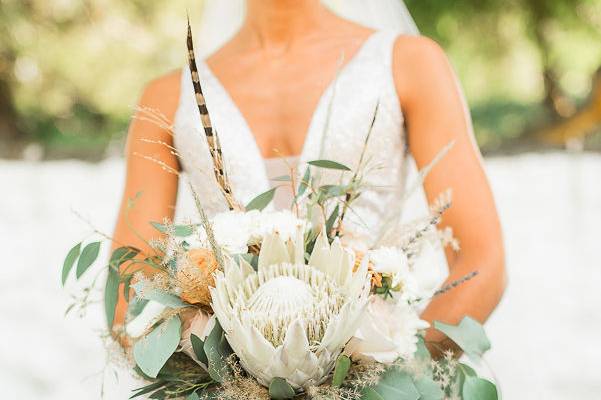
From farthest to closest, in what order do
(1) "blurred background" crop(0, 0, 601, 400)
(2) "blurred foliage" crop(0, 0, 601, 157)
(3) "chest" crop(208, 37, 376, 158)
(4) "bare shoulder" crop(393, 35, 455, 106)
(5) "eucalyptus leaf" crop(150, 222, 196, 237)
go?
(2) "blurred foliage" crop(0, 0, 601, 157), (1) "blurred background" crop(0, 0, 601, 400), (3) "chest" crop(208, 37, 376, 158), (4) "bare shoulder" crop(393, 35, 455, 106), (5) "eucalyptus leaf" crop(150, 222, 196, 237)

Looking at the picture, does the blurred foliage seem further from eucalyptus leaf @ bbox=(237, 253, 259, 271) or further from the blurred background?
eucalyptus leaf @ bbox=(237, 253, 259, 271)

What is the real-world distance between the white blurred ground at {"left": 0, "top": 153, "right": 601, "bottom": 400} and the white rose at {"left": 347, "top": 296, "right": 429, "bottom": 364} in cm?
39

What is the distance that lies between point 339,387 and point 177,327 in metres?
0.19

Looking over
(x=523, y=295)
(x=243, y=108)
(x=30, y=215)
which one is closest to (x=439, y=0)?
(x=30, y=215)

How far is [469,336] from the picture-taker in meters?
1.01

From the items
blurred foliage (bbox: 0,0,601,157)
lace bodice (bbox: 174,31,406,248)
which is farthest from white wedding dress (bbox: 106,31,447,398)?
blurred foliage (bbox: 0,0,601,157)

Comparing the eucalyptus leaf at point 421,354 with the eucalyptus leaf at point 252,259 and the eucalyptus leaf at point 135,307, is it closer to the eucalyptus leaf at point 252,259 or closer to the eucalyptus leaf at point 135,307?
the eucalyptus leaf at point 252,259

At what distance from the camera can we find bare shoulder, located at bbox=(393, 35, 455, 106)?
1.31 metres

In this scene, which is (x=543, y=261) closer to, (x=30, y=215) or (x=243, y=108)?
(x=243, y=108)

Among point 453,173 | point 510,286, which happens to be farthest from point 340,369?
point 510,286

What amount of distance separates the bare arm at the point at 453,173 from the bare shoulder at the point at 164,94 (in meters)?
0.42

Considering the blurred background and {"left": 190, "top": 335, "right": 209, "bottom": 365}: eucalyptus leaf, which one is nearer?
{"left": 190, "top": 335, "right": 209, "bottom": 365}: eucalyptus leaf

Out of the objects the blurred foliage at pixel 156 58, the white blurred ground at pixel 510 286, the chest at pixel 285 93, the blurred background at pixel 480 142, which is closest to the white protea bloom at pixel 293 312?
the white blurred ground at pixel 510 286

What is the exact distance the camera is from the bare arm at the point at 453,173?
46.3 inches
